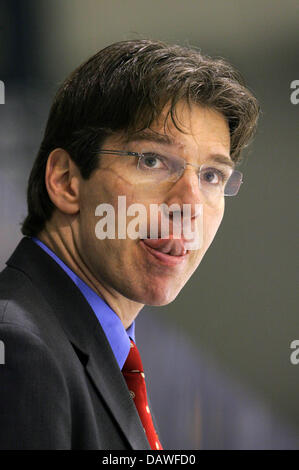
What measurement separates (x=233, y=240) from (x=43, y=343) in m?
1.22

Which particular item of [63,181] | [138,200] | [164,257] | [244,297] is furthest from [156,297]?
[244,297]

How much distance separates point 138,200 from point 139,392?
0.37 metres

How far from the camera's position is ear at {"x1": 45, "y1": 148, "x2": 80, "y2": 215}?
127 centimetres

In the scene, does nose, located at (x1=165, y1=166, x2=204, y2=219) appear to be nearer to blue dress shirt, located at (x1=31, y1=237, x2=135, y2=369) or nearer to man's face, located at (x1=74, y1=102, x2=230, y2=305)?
man's face, located at (x1=74, y1=102, x2=230, y2=305)

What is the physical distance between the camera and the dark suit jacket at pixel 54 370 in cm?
88

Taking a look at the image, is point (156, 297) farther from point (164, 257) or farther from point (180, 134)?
point (180, 134)

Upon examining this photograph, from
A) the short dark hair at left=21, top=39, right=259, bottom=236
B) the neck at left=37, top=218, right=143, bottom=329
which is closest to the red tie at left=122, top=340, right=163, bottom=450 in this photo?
the neck at left=37, top=218, right=143, bottom=329

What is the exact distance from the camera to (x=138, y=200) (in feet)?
4.00

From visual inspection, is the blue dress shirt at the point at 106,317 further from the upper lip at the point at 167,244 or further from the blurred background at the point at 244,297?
the blurred background at the point at 244,297

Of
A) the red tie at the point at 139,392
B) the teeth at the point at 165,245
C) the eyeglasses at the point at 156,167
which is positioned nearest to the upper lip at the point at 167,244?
the teeth at the point at 165,245

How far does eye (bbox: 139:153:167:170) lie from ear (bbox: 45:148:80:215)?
0.14m

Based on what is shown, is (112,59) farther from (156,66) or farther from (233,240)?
(233,240)

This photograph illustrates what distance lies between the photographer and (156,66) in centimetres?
125

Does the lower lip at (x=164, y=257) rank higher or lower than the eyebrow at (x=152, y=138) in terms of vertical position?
lower
